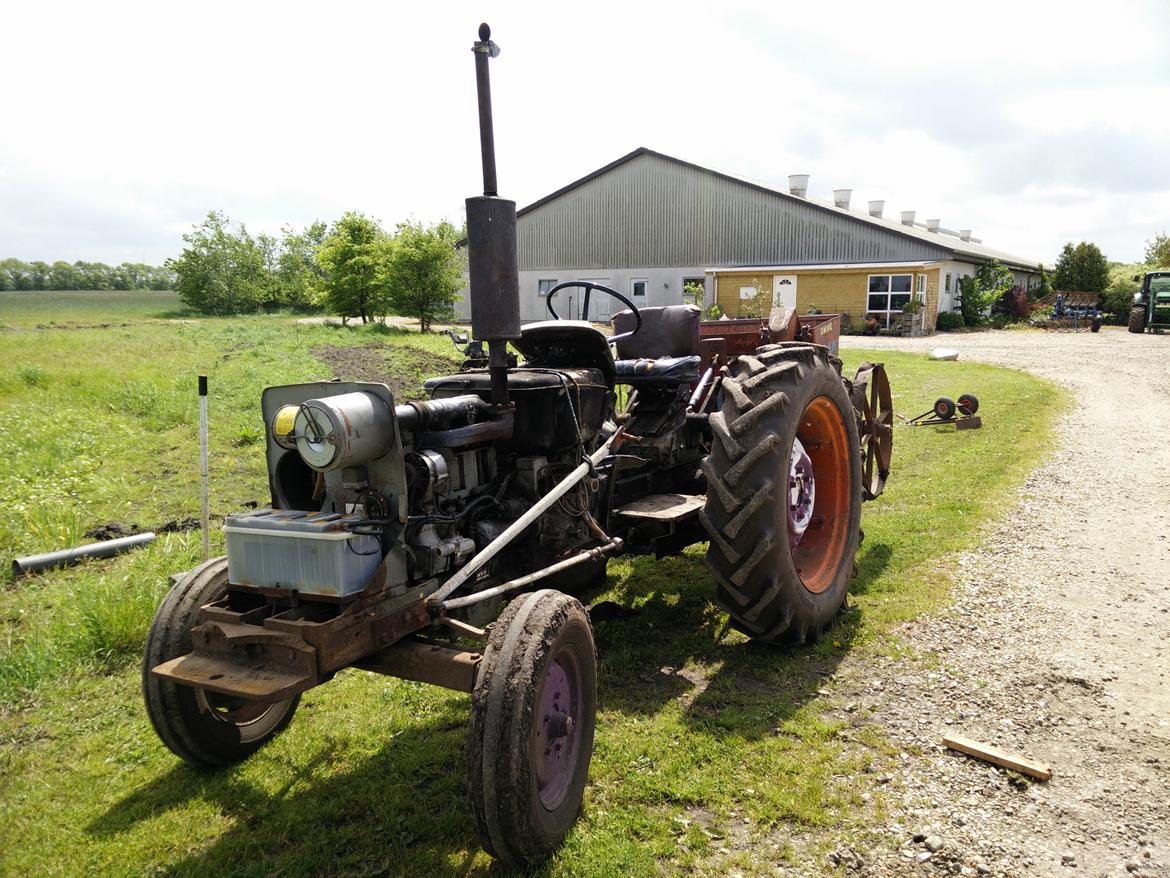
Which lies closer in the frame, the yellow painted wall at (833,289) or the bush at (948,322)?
the yellow painted wall at (833,289)

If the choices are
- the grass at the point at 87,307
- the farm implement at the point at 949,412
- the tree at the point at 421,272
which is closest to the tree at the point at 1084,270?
the tree at the point at 421,272

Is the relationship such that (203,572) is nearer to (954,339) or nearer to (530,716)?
(530,716)

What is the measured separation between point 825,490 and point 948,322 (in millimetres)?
28308

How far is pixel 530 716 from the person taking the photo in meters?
2.55

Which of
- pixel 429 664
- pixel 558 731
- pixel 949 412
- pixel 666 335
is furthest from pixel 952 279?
pixel 429 664

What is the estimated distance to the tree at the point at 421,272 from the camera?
26906 millimetres

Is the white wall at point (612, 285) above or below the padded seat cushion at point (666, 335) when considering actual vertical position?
above

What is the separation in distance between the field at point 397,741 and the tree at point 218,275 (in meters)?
44.9

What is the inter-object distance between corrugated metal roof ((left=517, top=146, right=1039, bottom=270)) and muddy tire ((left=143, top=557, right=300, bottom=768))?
3001cm

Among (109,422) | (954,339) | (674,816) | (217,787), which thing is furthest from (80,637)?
(954,339)

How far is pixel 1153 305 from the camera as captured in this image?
27422 mm

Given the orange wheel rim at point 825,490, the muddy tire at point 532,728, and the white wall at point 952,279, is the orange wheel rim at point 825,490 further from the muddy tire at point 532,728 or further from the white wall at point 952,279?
the white wall at point 952,279

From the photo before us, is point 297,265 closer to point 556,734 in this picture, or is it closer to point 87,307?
point 87,307

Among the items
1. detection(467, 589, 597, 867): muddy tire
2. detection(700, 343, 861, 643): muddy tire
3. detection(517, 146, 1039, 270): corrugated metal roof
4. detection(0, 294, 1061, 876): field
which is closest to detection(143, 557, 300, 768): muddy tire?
detection(0, 294, 1061, 876): field
